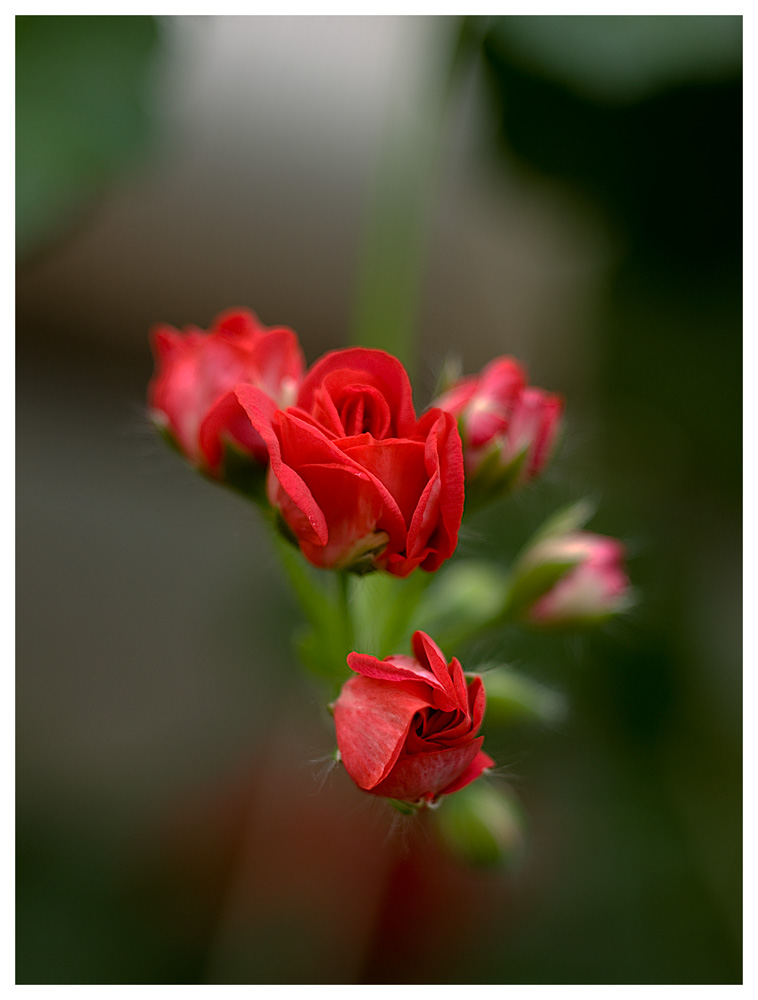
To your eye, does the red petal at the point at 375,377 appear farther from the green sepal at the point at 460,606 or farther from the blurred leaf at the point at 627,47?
the blurred leaf at the point at 627,47

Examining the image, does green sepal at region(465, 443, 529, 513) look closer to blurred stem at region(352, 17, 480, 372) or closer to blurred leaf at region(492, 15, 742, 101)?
blurred stem at region(352, 17, 480, 372)

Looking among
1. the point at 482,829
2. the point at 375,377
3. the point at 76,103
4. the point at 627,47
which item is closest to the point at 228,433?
the point at 375,377

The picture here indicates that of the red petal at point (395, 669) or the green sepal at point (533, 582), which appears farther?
the green sepal at point (533, 582)

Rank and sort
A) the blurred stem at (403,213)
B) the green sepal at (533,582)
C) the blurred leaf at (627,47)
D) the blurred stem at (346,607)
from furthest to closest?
the blurred leaf at (627,47)
the blurred stem at (403,213)
the green sepal at (533,582)
the blurred stem at (346,607)

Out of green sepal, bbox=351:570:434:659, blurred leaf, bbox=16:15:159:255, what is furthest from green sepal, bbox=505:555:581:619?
blurred leaf, bbox=16:15:159:255

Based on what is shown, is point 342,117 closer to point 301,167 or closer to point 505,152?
point 301,167

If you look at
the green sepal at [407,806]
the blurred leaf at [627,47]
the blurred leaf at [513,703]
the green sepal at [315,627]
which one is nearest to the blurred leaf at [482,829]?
the blurred leaf at [513,703]
